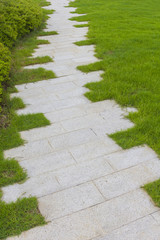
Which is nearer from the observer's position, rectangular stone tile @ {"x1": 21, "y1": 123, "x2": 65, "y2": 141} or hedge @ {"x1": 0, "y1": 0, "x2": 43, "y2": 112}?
rectangular stone tile @ {"x1": 21, "y1": 123, "x2": 65, "y2": 141}

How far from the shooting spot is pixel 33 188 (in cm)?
314

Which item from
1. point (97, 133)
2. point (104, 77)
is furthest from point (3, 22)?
point (97, 133)

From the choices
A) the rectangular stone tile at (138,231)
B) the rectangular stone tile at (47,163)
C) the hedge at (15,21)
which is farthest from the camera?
the hedge at (15,21)

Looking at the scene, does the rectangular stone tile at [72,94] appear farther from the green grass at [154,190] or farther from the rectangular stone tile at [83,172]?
the green grass at [154,190]

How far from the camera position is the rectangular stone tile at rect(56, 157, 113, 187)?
3229 millimetres

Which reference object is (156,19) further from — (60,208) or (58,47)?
(60,208)

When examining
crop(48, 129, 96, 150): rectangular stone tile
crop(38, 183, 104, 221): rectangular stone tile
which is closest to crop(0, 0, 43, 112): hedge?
crop(48, 129, 96, 150): rectangular stone tile

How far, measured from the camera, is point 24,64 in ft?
23.3

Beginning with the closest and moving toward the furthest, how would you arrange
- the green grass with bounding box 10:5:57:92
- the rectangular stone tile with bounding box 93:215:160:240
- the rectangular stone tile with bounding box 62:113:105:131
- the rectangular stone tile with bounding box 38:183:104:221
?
the rectangular stone tile with bounding box 93:215:160:240, the rectangular stone tile with bounding box 38:183:104:221, the rectangular stone tile with bounding box 62:113:105:131, the green grass with bounding box 10:5:57:92

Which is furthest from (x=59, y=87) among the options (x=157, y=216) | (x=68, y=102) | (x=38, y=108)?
(x=157, y=216)

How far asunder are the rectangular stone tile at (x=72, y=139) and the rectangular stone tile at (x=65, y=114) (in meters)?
0.51

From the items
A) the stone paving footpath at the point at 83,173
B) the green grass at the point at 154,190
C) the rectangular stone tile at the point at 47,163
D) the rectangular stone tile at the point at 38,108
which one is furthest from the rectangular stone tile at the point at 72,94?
the green grass at the point at 154,190

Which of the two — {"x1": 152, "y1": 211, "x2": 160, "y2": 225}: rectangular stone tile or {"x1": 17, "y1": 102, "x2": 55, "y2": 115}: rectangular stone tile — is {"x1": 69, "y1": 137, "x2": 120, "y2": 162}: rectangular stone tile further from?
{"x1": 17, "y1": 102, "x2": 55, "y2": 115}: rectangular stone tile

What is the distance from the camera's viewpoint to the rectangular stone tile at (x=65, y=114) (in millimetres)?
4600
